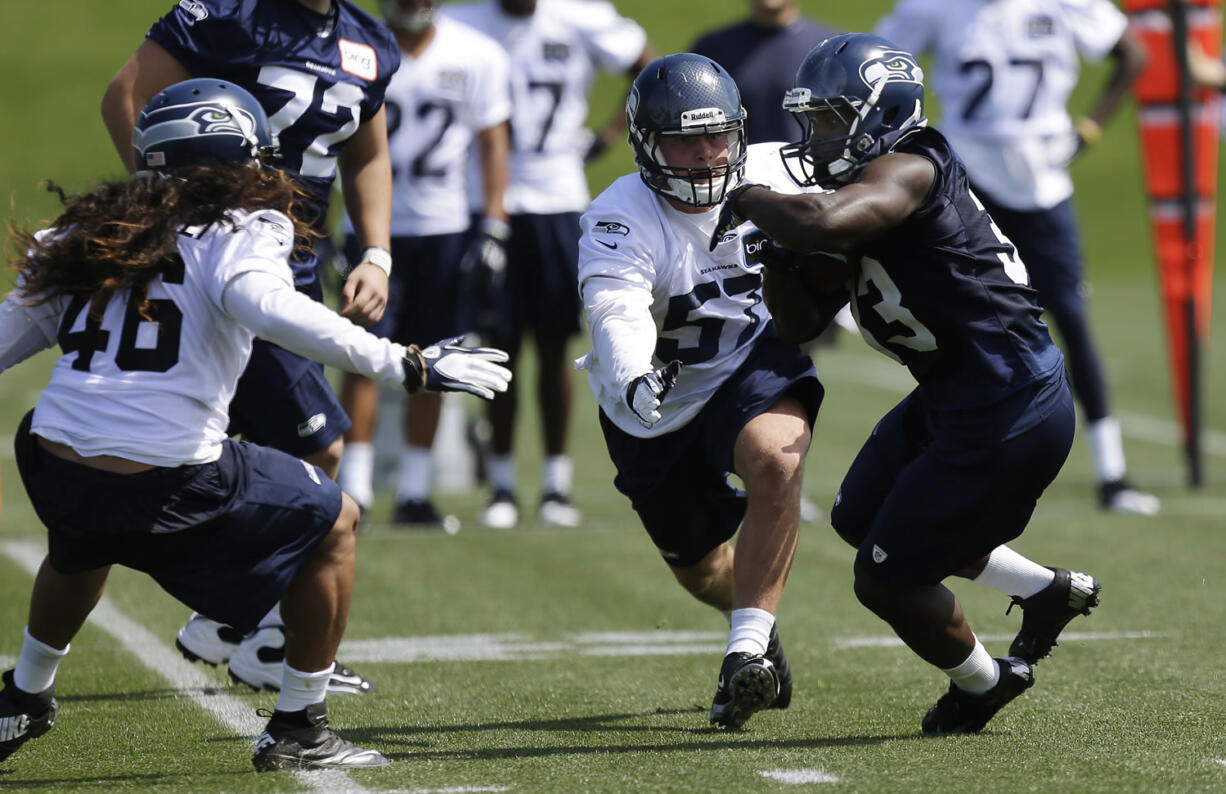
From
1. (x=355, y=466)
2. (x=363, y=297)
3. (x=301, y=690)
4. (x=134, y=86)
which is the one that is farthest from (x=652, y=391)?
(x=355, y=466)

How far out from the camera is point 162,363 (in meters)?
3.54

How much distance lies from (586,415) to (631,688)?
8130 millimetres

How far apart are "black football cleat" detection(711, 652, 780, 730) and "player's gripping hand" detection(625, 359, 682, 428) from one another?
0.57 m

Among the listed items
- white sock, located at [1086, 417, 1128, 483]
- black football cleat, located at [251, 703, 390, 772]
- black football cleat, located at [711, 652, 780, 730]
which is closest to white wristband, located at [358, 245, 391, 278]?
black football cleat, located at [251, 703, 390, 772]

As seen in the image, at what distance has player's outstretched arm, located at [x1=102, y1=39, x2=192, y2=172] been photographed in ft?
15.1

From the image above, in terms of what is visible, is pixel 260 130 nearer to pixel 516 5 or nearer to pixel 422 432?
pixel 422 432

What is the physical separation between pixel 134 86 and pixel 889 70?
1999mm

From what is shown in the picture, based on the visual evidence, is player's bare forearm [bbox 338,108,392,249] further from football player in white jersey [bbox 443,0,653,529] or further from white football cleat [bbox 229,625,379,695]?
football player in white jersey [bbox 443,0,653,529]

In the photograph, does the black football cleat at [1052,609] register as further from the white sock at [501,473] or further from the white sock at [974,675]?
the white sock at [501,473]

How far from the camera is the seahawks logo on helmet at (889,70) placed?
393cm

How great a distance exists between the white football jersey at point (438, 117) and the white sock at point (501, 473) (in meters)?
1.07

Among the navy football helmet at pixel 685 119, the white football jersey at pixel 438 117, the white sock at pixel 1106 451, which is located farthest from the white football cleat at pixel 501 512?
the navy football helmet at pixel 685 119

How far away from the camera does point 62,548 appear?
143 inches

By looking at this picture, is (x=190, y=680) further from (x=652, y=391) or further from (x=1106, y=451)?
(x=1106, y=451)
